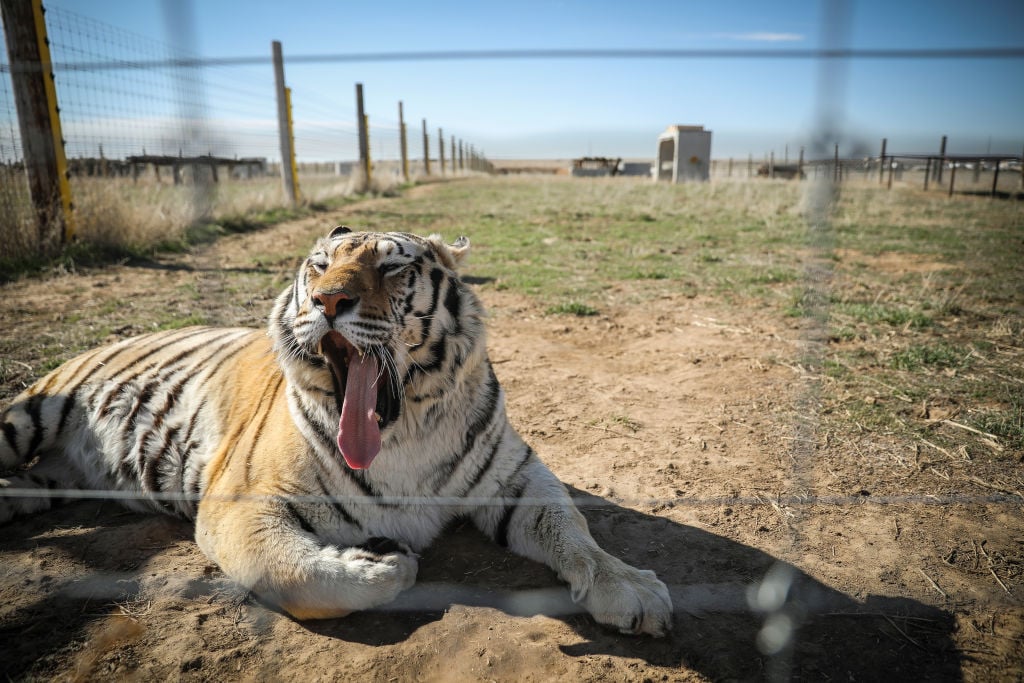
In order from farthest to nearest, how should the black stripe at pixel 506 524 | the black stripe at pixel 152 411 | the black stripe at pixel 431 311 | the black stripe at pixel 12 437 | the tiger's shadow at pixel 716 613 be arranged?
the black stripe at pixel 12 437
the black stripe at pixel 152 411
the black stripe at pixel 506 524
the black stripe at pixel 431 311
the tiger's shadow at pixel 716 613

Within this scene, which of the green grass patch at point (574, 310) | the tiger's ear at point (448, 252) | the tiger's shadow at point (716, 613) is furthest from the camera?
the green grass patch at point (574, 310)

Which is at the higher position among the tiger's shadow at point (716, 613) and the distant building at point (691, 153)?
the distant building at point (691, 153)

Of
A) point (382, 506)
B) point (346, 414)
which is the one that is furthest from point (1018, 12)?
point (382, 506)

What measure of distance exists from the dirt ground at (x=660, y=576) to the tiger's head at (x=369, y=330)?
0.62m

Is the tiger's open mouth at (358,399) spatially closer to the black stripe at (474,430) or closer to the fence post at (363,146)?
the black stripe at (474,430)

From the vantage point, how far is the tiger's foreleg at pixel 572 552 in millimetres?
1938

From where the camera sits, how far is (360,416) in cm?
208

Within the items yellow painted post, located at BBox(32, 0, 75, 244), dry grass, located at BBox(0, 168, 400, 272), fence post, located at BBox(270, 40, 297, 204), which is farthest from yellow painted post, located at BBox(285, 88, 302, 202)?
yellow painted post, located at BBox(32, 0, 75, 244)

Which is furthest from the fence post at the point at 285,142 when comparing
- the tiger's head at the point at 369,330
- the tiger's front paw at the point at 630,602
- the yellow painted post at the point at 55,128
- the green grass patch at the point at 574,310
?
the tiger's front paw at the point at 630,602

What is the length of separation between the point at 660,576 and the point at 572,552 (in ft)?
1.17

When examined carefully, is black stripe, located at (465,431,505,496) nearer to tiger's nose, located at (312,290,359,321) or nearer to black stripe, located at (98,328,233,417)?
tiger's nose, located at (312,290,359,321)

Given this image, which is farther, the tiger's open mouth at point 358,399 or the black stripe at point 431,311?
the black stripe at point 431,311

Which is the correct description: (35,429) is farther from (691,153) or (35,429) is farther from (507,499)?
(691,153)

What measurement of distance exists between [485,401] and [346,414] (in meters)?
0.63
